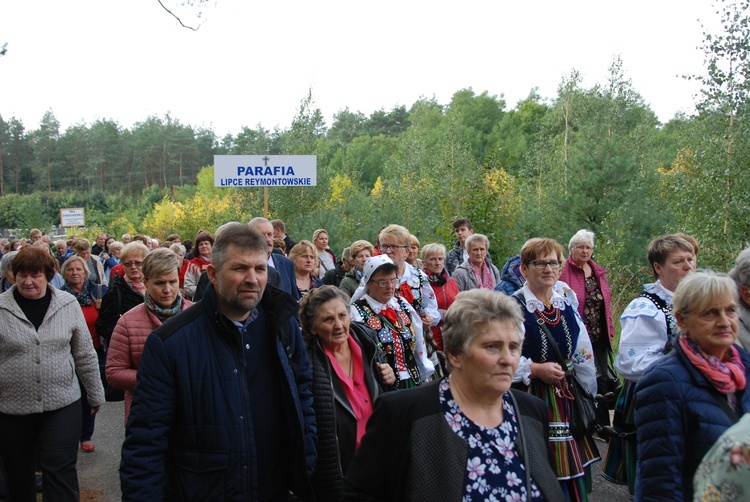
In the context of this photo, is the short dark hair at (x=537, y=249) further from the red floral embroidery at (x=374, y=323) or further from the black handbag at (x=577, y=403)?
the red floral embroidery at (x=374, y=323)

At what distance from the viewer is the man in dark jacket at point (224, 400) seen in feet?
8.63

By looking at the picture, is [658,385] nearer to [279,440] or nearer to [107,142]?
[279,440]

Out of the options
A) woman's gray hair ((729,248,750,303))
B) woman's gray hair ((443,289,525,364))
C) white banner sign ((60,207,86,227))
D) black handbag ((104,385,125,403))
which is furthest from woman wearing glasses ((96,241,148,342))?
Answer: white banner sign ((60,207,86,227))

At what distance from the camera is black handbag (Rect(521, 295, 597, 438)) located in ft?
12.7

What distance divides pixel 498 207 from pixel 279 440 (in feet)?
32.6

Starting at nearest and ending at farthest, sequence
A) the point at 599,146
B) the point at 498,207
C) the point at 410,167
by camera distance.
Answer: the point at 498,207 < the point at 599,146 < the point at 410,167

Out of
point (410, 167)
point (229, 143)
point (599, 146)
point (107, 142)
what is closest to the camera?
point (599, 146)

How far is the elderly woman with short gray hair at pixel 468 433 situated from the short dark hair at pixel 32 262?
3029mm

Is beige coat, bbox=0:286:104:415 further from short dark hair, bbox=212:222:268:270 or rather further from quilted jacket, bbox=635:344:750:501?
quilted jacket, bbox=635:344:750:501

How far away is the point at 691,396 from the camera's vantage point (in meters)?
2.51

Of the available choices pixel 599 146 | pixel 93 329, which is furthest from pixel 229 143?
pixel 93 329

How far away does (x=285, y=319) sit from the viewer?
9.54ft

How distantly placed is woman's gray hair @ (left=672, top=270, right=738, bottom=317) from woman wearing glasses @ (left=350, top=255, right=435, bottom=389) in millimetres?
2074

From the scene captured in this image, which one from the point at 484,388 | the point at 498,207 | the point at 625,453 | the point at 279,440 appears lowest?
the point at 625,453
